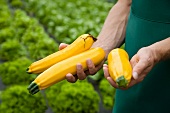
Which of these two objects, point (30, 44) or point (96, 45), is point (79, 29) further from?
point (96, 45)

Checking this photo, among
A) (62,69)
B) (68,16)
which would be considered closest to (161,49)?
(62,69)

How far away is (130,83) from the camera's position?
165 centimetres

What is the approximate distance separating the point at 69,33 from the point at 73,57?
3.84m

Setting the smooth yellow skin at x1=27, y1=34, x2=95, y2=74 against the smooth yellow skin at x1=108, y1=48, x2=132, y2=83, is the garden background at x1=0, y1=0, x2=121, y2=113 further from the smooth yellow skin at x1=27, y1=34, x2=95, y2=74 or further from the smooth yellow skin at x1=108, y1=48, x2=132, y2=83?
the smooth yellow skin at x1=108, y1=48, x2=132, y2=83

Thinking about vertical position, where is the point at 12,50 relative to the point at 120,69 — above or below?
above

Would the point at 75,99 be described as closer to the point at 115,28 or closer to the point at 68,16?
the point at 115,28

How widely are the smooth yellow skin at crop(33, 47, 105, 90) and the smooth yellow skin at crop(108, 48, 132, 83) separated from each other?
141 millimetres

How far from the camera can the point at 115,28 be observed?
7.09 ft

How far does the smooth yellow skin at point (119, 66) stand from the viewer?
1.61 meters

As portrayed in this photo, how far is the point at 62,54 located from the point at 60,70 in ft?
0.46

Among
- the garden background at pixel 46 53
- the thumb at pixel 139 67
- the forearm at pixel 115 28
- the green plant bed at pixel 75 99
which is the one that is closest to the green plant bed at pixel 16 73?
the garden background at pixel 46 53

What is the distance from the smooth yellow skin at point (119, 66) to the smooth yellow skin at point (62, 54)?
0.75 feet

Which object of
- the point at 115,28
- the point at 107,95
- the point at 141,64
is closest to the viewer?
the point at 141,64

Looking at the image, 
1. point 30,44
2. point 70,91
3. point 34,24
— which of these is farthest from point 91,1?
point 70,91
